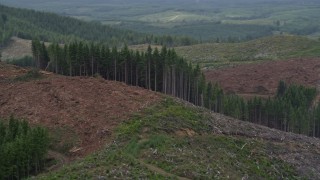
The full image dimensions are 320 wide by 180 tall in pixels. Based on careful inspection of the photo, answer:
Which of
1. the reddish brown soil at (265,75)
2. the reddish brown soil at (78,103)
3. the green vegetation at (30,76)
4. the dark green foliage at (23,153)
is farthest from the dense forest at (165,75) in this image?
the reddish brown soil at (265,75)

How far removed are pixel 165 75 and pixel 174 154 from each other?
43.3m

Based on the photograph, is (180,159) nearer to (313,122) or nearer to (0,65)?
(0,65)

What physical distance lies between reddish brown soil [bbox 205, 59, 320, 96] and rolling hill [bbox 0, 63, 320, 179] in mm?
78722

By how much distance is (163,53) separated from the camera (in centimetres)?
9625

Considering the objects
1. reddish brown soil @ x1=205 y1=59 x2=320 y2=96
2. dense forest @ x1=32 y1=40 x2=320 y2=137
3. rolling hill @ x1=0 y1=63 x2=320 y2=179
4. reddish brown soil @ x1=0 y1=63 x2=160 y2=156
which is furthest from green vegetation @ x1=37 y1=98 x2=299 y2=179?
reddish brown soil @ x1=205 y1=59 x2=320 y2=96

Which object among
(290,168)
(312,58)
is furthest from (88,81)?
(312,58)

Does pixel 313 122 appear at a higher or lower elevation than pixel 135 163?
lower

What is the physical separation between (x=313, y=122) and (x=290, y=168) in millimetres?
50956

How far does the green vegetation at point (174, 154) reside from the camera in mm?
47469

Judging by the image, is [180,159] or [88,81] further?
[88,81]

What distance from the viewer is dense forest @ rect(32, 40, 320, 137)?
313 ft

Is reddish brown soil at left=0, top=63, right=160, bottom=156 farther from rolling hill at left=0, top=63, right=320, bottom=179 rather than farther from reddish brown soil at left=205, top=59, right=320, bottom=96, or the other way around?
reddish brown soil at left=205, top=59, right=320, bottom=96

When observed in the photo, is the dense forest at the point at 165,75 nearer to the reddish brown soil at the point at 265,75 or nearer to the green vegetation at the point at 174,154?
the green vegetation at the point at 174,154

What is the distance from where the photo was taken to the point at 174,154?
171ft
